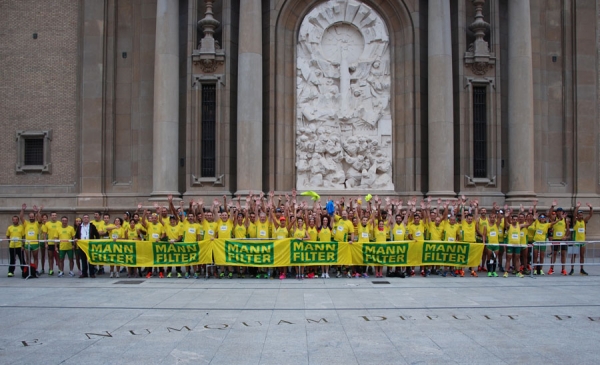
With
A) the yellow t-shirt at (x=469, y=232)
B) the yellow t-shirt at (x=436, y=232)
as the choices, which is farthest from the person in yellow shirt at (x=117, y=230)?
the yellow t-shirt at (x=469, y=232)

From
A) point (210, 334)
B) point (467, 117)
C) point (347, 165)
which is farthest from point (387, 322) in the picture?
point (467, 117)

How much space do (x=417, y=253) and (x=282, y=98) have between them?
9930mm

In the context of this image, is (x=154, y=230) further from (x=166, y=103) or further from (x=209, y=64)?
(x=209, y=64)

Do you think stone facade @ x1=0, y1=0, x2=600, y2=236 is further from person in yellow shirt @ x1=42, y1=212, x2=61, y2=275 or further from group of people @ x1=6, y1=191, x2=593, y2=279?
person in yellow shirt @ x1=42, y1=212, x2=61, y2=275

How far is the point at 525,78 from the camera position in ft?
76.1

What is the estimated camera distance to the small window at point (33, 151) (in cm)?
2420

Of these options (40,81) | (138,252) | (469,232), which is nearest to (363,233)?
(469,232)

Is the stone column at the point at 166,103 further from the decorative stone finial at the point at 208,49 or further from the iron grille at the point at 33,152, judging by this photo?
the iron grille at the point at 33,152

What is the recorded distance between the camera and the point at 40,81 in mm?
24422

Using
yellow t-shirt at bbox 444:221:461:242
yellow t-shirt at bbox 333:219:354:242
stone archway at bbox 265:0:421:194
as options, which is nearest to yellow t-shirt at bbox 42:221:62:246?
yellow t-shirt at bbox 333:219:354:242

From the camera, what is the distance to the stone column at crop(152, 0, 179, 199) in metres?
22.6

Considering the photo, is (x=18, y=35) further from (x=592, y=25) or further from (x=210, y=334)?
(x=592, y=25)

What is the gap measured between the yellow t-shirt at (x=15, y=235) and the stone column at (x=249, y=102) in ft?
26.1

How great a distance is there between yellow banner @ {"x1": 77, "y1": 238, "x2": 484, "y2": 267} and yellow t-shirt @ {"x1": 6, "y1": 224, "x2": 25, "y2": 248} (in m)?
2.09
